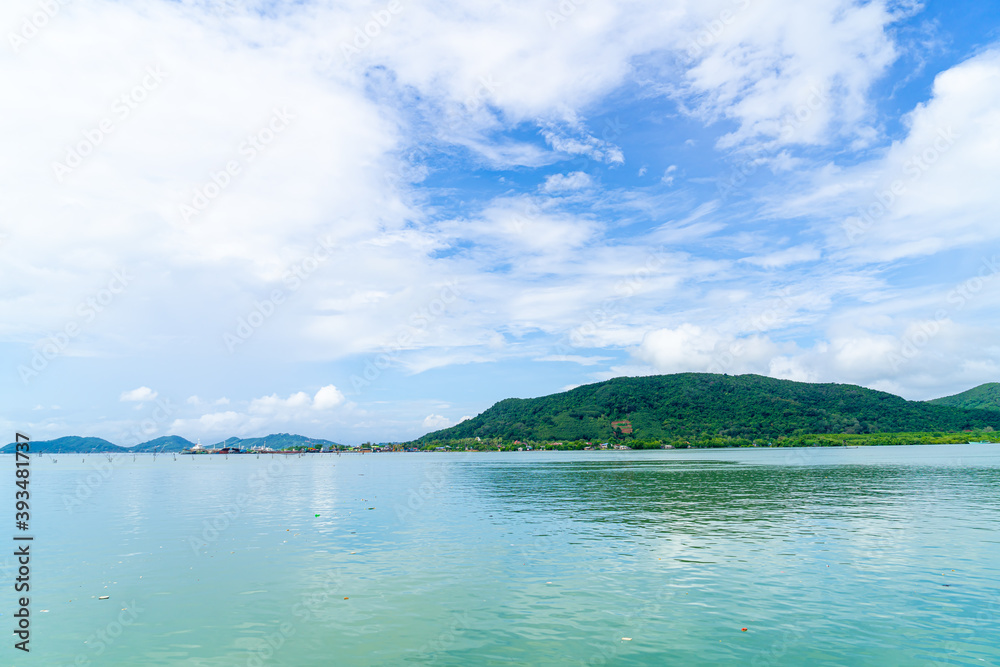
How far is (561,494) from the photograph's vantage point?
259ft

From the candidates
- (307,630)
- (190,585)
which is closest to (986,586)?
(307,630)

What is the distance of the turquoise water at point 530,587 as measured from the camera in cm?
2095

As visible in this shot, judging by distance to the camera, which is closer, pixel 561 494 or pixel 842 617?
pixel 842 617

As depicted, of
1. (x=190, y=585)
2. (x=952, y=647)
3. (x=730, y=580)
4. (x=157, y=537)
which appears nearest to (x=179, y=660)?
(x=190, y=585)

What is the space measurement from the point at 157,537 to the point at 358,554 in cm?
2082

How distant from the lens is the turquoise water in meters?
21.0

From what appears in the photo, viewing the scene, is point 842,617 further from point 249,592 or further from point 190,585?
point 190,585

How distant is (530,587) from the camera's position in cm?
2905

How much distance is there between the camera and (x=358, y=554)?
3862cm

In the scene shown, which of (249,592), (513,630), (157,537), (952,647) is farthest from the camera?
(157,537)

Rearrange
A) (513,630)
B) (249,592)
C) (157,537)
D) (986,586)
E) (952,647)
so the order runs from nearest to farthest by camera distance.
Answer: (952,647), (513,630), (986,586), (249,592), (157,537)

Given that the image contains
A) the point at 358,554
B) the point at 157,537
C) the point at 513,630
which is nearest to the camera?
the point at 513,630

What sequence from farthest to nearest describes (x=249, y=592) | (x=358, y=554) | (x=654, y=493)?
(x=654, y=493) → (x=358, y=554) → (x=249, y=592)

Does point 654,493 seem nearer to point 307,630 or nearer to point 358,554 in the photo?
point 358,554
